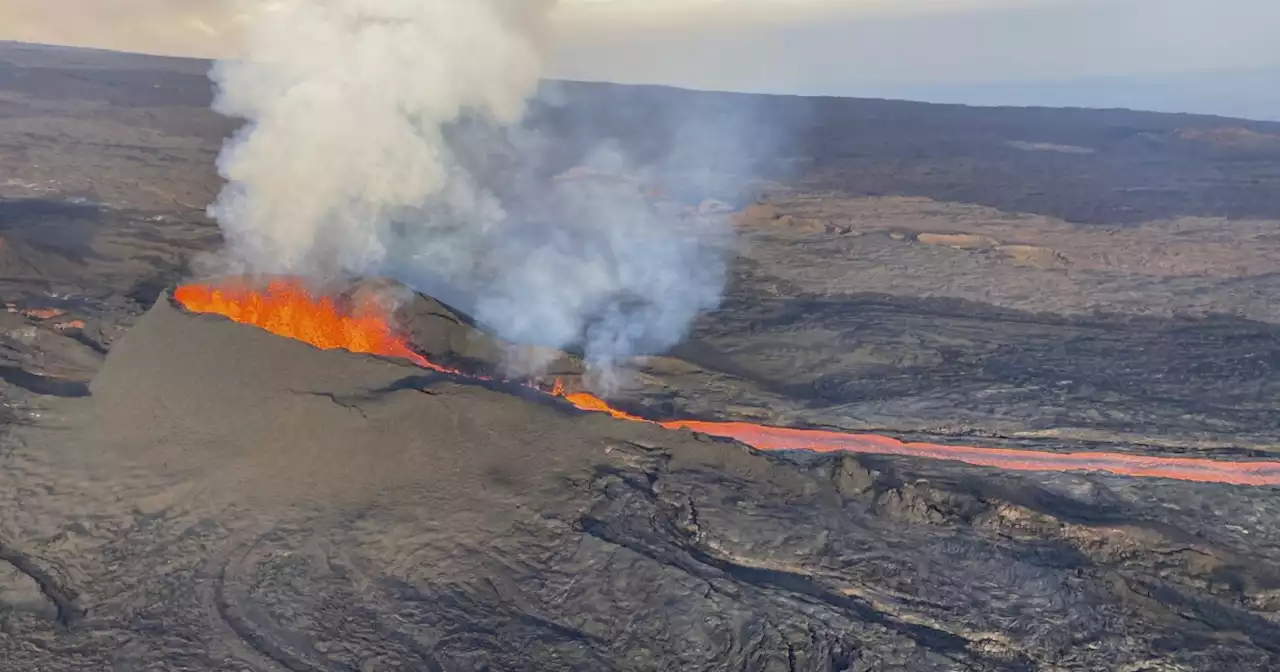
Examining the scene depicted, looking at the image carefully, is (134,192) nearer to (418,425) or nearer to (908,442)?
(418,425)

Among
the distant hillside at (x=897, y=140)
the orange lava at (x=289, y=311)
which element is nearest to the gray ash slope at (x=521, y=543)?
the orange lava at (x=289, y=311)

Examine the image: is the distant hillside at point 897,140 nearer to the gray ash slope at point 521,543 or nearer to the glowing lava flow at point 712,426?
the glowing lava flow at point 712,426

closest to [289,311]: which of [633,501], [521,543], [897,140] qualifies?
[521,543]

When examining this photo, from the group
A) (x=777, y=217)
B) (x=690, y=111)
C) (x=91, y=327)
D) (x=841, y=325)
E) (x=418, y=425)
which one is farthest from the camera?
(x=690, y=111)

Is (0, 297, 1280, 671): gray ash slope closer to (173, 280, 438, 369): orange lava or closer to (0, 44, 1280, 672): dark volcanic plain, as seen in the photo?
(0, 44, 1280, 672): dark volcanic plain

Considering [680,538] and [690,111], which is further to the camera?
[690,111]

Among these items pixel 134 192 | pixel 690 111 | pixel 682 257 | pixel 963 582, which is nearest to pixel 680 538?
pixel 963 582

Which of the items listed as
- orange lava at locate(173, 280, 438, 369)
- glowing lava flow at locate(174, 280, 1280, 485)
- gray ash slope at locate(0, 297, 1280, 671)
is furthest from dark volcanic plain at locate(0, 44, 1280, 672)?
orange lava at locate(173, 280, 438, 369)

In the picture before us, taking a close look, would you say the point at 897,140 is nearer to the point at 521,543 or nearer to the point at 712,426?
the point at 712,426
